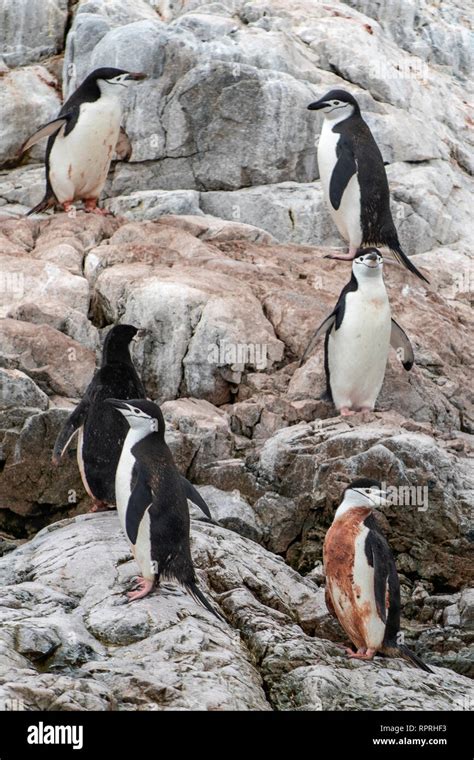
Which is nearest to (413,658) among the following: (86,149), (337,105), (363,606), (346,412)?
(363,606)

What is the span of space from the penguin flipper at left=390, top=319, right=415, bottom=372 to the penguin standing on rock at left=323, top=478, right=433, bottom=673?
3.02 meters

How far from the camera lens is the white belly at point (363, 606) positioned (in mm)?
6547

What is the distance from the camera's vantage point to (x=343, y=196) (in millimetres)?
10508

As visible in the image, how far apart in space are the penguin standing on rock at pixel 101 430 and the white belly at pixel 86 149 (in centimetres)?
392

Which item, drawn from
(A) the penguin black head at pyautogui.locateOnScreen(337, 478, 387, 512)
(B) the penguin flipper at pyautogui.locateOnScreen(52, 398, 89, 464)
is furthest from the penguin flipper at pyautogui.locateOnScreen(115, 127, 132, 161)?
(A) the penguin black head at pyautogui.locateOnScreen(337, 478, 387, 512)

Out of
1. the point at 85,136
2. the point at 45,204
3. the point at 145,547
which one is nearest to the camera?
the point at 145,547

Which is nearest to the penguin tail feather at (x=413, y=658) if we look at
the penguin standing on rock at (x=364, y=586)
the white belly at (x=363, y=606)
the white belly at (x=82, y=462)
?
the penguin standing on rock at (x=364, y=586)

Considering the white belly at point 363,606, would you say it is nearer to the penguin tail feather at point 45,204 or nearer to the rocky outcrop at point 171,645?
the rocky outcrop at point 171,645

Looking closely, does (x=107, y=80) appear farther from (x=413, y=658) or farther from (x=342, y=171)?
(x=413, y=658)

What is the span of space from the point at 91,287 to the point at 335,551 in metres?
4.41

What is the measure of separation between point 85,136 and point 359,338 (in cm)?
352

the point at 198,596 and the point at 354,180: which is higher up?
the point at 354,180
